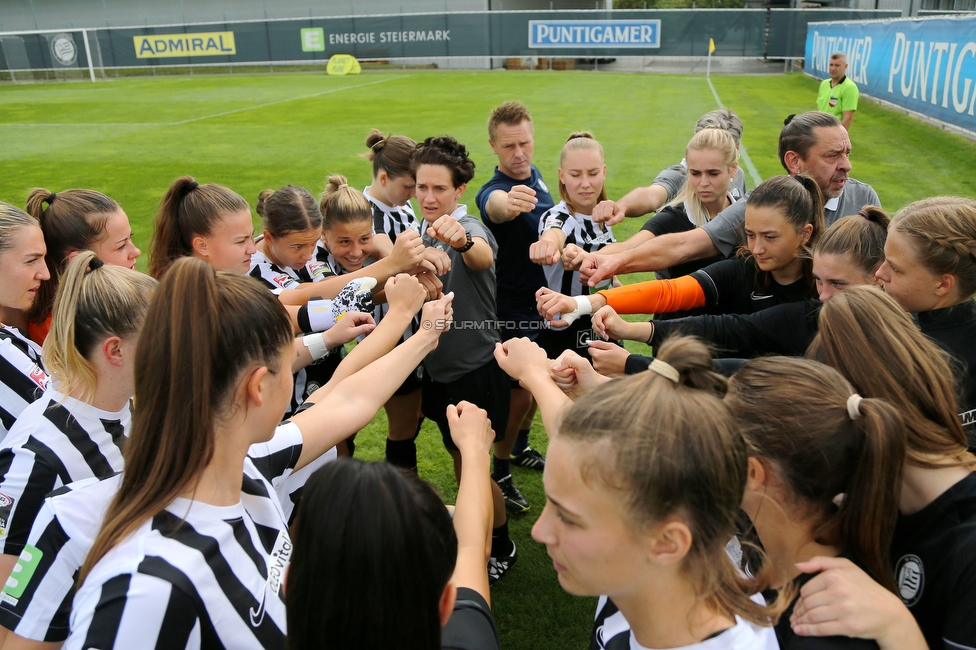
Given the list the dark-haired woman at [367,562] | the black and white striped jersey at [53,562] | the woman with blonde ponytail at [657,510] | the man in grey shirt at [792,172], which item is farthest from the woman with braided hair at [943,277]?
the black and white striped jersey at [53,562]

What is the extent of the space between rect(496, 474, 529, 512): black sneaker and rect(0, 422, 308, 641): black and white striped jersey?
2755 millimetres

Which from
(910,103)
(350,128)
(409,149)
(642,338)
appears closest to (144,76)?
(350,128)

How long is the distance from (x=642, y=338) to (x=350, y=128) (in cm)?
1636

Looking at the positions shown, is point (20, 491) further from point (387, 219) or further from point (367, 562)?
point (387, 219)

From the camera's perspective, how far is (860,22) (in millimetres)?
19672

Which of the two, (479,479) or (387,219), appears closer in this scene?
(479,479)

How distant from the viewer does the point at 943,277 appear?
2.45 metres

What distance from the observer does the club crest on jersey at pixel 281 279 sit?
12.3 feet

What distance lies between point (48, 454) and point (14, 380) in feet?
2.65

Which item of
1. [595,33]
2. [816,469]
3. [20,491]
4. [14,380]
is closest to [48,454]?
[20,491]

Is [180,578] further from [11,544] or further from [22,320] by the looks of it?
[22,320]

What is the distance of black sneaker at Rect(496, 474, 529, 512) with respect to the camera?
13.7 feet

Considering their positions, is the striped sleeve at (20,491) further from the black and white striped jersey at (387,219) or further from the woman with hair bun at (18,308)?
the black and white striped jersey at (387,219)

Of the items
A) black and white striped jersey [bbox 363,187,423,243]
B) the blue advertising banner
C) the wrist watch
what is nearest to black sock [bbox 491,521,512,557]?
the wrist watch
